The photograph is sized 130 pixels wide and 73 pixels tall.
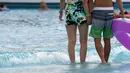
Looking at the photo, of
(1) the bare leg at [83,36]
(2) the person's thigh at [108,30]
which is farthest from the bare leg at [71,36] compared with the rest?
(2) the person's thigh at [108,30]

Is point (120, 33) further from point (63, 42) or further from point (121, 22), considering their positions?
point (63, 42)

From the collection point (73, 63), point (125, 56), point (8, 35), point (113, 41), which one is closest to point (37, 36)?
point (8, 35)

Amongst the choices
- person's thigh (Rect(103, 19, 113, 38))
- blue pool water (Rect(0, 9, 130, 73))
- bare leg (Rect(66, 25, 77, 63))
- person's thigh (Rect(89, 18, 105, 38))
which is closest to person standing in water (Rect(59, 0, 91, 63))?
bare leg (Rect(66, 25, 77, 63))

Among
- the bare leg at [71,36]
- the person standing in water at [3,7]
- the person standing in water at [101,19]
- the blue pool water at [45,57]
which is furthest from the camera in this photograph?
the person standing in water at [3,7]

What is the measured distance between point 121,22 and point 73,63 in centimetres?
101

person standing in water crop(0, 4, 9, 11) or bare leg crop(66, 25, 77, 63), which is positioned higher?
bare leg crop(66, 25, 77, 63)

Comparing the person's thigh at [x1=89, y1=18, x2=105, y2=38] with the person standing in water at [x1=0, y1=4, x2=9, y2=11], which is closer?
the person's thigh at [x1=89, y1=18, x2=105, y2=38]

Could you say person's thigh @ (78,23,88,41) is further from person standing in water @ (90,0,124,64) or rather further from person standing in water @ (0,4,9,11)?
person standing in water @ (0,4,9,11)

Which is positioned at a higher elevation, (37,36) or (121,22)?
(121,22)

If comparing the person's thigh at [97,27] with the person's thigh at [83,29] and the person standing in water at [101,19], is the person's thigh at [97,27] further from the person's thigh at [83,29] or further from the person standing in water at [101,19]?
the person's thigh at [83,29]

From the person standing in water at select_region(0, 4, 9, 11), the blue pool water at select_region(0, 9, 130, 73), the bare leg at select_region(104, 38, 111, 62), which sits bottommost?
the person standing in water at select_region(0, 4, 9, 11)

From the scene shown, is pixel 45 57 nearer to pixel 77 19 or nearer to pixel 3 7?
pixel 77 19

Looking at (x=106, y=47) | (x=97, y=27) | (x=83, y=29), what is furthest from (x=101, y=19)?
(x=106, y=47)

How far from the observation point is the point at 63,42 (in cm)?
934
